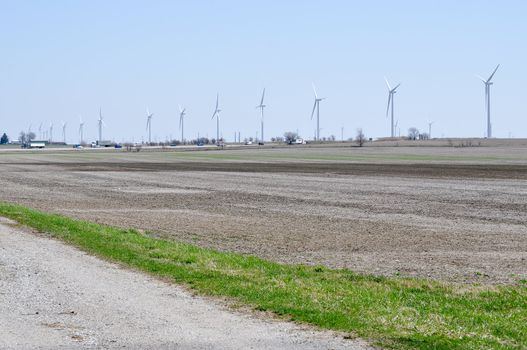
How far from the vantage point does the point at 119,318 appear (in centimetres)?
1406

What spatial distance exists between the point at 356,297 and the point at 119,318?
395 centimetres

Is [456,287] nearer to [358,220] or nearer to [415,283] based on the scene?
[415,283]

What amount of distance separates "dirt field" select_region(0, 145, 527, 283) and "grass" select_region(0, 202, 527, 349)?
1.99 meters

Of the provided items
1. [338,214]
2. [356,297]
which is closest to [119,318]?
[356,297]

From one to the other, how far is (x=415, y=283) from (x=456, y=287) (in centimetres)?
76

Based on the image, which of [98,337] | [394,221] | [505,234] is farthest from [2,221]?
[98,337]

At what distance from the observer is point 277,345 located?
1223 centimetres

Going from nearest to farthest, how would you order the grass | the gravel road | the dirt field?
1. the gravel road
2. the grass
3. the dirt field

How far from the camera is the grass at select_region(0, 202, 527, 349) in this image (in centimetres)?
1293

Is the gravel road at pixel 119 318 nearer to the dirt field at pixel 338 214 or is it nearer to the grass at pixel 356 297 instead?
the grass at pixel 356 297

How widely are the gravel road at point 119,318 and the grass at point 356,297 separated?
0.60 metres

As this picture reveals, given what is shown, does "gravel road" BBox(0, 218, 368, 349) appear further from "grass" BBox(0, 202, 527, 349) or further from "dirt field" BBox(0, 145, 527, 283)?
"dirt field" BBox(0, 145, 527, 283)

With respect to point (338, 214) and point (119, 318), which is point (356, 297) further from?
point (338, 214)

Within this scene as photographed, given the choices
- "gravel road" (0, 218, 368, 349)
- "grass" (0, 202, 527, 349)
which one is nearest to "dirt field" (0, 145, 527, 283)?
"grass" (0, 202, 527, 349)
